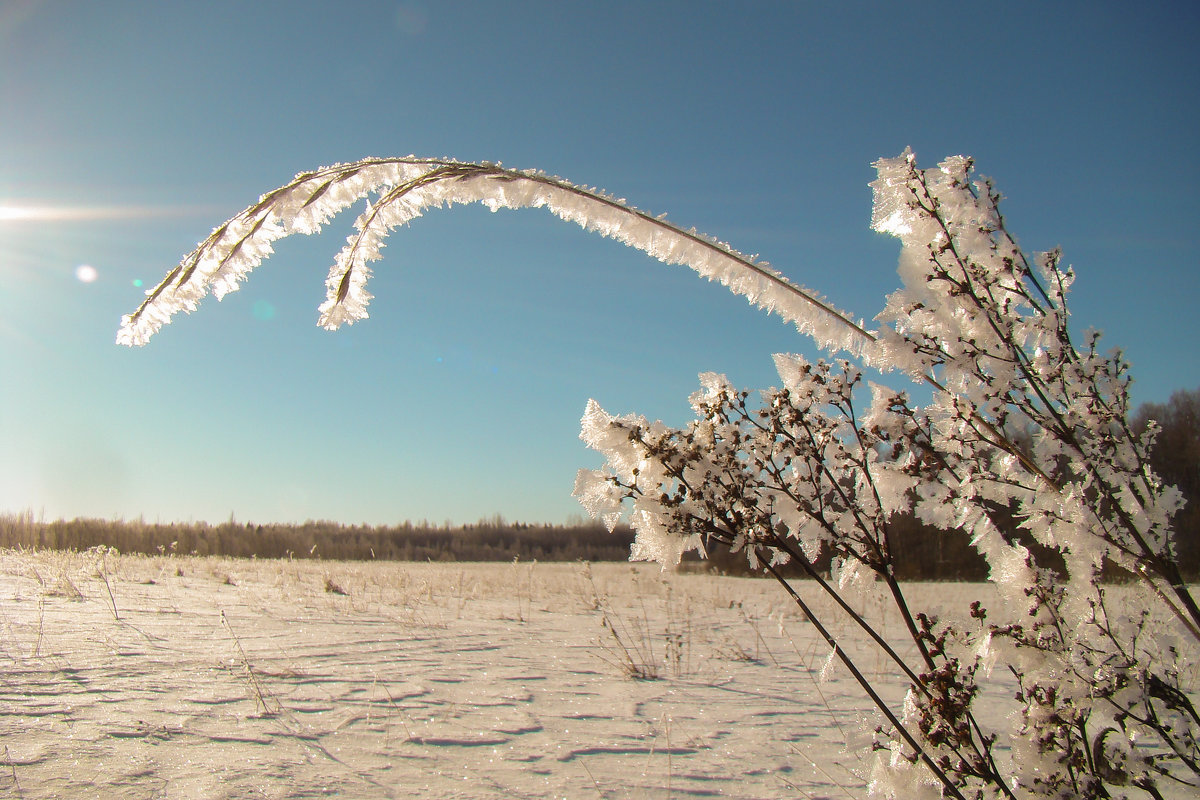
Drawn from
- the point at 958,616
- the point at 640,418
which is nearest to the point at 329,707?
the point at 640,418

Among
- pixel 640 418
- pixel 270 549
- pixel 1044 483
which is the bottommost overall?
pixel 270 549

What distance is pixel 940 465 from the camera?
120 cm

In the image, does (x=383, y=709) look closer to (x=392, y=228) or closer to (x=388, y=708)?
(x=388, y=708)

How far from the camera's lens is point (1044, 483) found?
105 cm

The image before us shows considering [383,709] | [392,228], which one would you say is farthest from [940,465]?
[383,709]

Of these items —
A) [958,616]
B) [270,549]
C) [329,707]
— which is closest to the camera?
[958,616]

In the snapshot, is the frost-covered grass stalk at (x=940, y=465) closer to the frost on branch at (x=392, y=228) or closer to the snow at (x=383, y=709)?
the frost on branch at (x=392, y=228)

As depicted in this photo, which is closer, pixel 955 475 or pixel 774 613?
pixel 955 475

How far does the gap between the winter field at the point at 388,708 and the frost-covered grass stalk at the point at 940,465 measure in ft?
0.63

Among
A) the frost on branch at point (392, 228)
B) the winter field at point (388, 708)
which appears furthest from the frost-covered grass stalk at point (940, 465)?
the winter field at point (388, 708)

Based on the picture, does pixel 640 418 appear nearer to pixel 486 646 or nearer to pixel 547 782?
pixel 547 782

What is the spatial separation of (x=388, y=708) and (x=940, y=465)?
252 cm

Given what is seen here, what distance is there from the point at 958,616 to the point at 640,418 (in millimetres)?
677

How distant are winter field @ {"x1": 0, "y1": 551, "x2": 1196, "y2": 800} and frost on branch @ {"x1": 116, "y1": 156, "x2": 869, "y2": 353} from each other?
2.50ft
